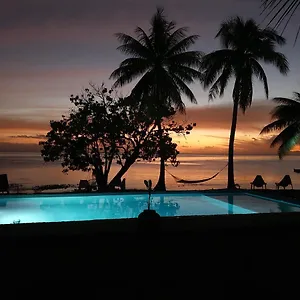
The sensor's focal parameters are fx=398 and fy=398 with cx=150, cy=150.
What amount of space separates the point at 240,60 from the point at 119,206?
809 cm

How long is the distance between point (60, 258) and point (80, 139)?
12.9 metres

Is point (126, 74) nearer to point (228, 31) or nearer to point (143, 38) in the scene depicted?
point (143, 38)

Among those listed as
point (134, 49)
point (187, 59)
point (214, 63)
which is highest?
point (134, 49)

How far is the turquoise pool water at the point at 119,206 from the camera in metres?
11.0

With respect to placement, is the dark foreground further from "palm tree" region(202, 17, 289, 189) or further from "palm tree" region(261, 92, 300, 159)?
"palm tree" region(261, 92, 300, 159)

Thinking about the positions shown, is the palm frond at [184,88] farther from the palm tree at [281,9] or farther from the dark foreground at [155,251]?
the palm tree at [281,9]

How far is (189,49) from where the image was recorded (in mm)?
17766

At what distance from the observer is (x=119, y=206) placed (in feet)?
41.0

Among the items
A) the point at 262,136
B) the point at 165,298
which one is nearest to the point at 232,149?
the point at 262,136

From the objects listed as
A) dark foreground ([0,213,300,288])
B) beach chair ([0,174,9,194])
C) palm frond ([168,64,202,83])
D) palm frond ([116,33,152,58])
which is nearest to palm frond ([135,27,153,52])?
palm frond ([116,33,152,58])

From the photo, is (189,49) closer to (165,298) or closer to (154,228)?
(154,228)

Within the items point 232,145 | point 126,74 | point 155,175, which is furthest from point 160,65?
point 155,175

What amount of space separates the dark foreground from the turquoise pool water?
5378 mm

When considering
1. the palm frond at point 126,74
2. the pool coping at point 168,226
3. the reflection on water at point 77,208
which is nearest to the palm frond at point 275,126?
the palm frond at point 126,74
